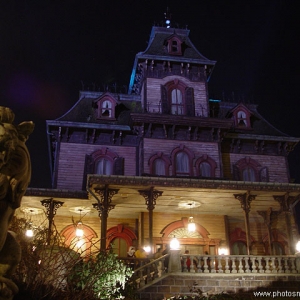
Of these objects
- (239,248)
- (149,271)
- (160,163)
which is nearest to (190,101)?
(160,163)

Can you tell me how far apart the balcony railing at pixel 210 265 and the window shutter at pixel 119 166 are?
8.45m

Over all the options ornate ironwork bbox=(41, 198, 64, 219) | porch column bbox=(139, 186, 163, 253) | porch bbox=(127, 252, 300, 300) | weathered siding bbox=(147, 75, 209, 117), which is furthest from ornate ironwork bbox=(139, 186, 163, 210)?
weathered siding bbox=(147, 75, 209, 117)

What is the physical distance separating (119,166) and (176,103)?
5547 millimetres

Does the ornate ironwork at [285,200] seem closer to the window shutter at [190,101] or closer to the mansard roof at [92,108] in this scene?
the window shutter at [190,101]

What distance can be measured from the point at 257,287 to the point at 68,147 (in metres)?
13.1

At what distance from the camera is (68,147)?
2269cm

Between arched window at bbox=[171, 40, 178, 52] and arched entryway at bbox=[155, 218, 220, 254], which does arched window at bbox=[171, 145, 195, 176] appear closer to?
arched entryway at bbox=[155, 218, 220, 254]

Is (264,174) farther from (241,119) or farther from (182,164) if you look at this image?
(182,164)

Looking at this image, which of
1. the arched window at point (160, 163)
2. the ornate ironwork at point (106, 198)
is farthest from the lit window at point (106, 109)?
the ornate ironwork at point (106, 198)

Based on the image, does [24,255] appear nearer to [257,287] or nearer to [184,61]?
[257,287]

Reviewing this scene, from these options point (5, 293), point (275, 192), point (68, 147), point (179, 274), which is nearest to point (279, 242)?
point (275, 192)

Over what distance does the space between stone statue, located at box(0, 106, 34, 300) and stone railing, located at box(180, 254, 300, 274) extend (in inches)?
408

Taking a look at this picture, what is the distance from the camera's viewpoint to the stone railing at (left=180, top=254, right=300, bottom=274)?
1392 cm

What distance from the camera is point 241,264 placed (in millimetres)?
14234
